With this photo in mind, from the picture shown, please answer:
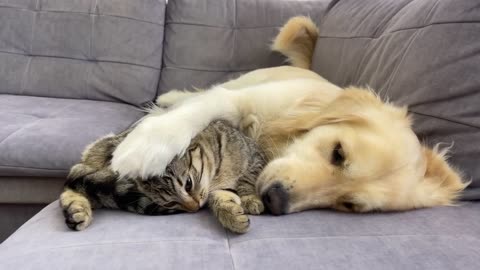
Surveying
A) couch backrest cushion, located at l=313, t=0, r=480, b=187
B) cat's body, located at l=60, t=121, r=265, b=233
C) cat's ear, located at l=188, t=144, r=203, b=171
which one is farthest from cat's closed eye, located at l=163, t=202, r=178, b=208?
couch backrest cushion, located at l=313, t=0, r=480, b=187

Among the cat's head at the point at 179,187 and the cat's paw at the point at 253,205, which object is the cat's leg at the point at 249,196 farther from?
the cat's head at the point at 179,187

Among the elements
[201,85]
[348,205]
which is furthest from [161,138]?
[201,85]

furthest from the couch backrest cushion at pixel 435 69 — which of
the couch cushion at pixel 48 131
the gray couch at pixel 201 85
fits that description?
the couch cushion at pixel 48 131

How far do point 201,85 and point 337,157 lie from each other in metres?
1.39

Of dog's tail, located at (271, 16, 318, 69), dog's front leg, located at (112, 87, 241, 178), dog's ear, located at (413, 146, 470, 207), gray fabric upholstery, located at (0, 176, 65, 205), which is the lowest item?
gray fabric upholstery, located at (0, 176, 65, 205)

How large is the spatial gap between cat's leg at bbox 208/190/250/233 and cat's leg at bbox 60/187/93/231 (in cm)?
31

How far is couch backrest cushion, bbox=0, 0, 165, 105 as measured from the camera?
2258 millimetres

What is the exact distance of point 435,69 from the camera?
→ 112 centimetres

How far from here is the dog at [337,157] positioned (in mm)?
1063

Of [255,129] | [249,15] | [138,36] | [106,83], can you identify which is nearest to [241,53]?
[249,15]

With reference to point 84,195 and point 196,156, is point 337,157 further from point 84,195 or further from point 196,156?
point 84,195

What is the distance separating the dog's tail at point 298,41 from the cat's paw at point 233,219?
1.44 meters

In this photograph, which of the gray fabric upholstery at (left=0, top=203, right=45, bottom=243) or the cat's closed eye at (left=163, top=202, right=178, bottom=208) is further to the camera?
the gray fabric upholstery at (left=0, top=203, right=45, bottom=243)

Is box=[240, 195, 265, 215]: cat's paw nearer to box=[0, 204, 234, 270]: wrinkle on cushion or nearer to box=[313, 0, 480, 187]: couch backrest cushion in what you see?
box=[0, 204, 234, 270]: wrinkle on cushion
